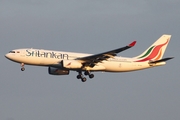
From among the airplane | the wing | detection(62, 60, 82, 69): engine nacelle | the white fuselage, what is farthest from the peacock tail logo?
detection(62, 60, 82, 69): engine nacelle

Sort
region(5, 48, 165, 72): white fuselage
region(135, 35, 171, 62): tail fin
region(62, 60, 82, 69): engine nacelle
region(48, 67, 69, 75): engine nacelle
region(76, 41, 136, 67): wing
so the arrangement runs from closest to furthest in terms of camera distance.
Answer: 1. region(76, 41, 136, 67): wing
2. region(62, 60, 82, 69): engine nacelle
3. region(5, 48, 165, 72): white fuselage
4. region(48, 67, 69, 75): engine nacelle
5. region(135, 35, 171, 62): tail fin

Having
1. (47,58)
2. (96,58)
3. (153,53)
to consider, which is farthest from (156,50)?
(47,58)

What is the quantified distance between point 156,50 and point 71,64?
1580cm

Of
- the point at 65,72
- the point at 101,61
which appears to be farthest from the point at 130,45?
the point at 65,72

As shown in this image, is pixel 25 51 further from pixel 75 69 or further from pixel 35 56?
pixel 75 69

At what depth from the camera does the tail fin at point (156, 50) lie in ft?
263

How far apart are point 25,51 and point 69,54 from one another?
5.66m

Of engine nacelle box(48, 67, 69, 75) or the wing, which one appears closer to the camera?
the wing

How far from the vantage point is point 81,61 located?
241 ft

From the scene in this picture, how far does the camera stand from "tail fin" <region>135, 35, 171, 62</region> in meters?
80.2

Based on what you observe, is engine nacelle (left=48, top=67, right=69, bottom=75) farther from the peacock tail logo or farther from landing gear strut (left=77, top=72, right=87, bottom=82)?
the peacock tail logo

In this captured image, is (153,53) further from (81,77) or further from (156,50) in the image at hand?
(81,77)

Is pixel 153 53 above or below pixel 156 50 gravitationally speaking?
below

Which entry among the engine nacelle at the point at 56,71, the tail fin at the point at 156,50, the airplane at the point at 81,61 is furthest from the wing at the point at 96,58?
→ the tail fin at the point at 156,50
